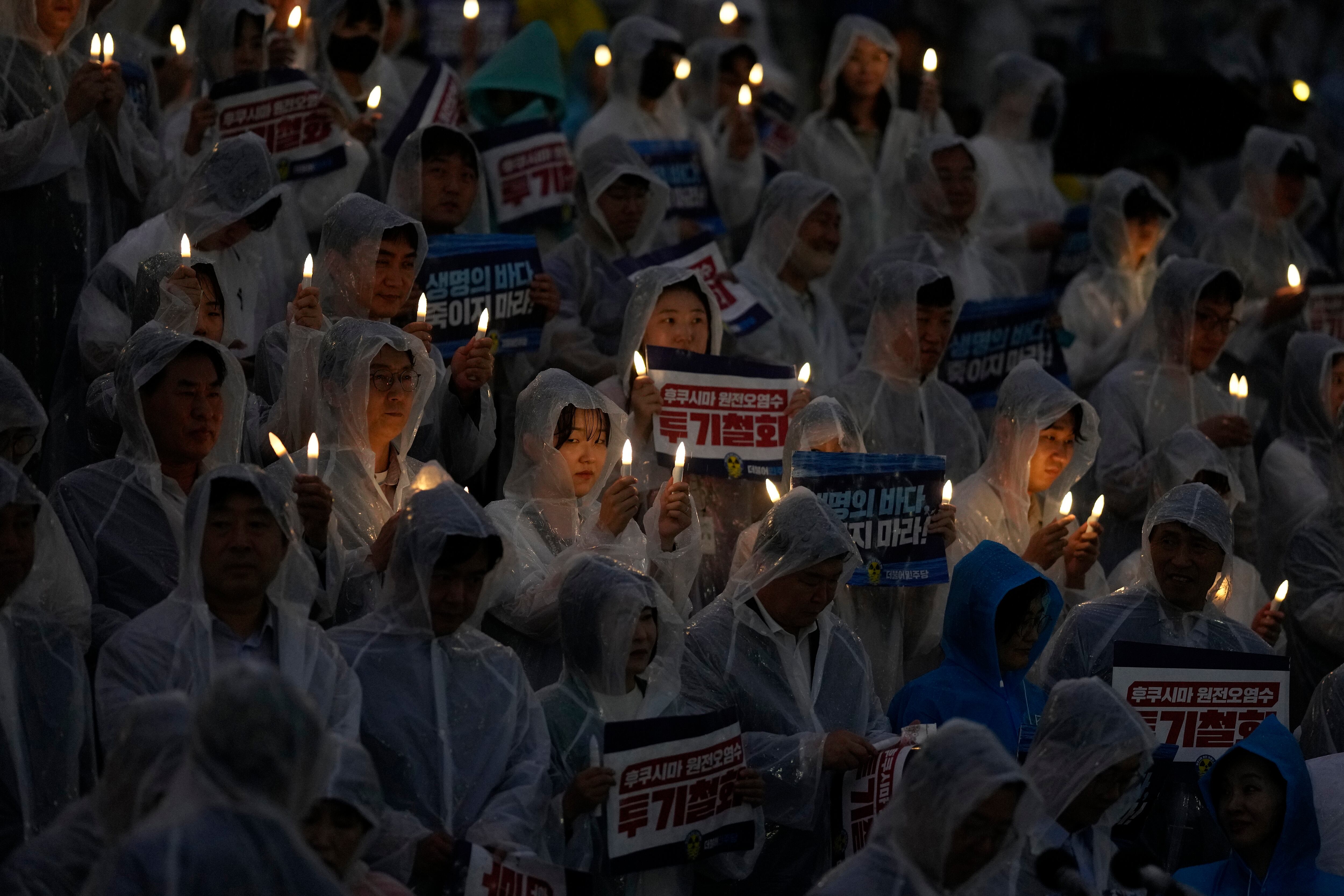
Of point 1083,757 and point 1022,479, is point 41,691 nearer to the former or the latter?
point 1083,757

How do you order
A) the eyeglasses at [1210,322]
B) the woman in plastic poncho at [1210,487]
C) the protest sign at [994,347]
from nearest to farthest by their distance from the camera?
1. the woman in plastic poncho at [1210,487]
2. the protest sign at [994,347]
3. the eyeglasses at [1210,322]

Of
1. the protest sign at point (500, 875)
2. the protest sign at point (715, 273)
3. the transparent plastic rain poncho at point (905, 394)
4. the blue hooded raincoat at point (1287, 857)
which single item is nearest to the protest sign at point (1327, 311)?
the transparent plastic rain poncho at point (905, 394)

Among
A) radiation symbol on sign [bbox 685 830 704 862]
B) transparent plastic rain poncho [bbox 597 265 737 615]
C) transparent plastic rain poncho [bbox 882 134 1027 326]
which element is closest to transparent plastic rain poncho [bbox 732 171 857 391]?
transparent plastic rain poncho [bbox 882 134 1027 326]

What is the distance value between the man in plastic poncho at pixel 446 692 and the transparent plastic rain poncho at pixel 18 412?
114cm

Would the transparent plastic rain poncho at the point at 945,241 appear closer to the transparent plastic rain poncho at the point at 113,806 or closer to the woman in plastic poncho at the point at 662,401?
the woman in plastic poncho at the point at 662,401

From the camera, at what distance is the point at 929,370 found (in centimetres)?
896

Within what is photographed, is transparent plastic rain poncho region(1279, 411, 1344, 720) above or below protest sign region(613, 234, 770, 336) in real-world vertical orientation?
below

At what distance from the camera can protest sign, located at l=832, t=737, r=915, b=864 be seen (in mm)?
6223

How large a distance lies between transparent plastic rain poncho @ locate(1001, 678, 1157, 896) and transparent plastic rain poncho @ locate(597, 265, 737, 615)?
1.80 metres

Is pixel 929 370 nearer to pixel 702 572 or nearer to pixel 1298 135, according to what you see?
pixel 702 572

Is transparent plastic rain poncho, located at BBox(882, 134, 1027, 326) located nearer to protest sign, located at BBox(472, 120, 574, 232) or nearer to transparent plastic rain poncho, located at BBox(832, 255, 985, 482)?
transparent plastic rain poncho, located at BBox(832, 255, 985, 482)

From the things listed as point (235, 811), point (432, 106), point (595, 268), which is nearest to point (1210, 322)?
point (595, 268)

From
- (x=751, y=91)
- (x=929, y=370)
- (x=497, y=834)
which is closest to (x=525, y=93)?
(x=751, y=91)

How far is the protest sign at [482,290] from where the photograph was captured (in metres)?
8.05
